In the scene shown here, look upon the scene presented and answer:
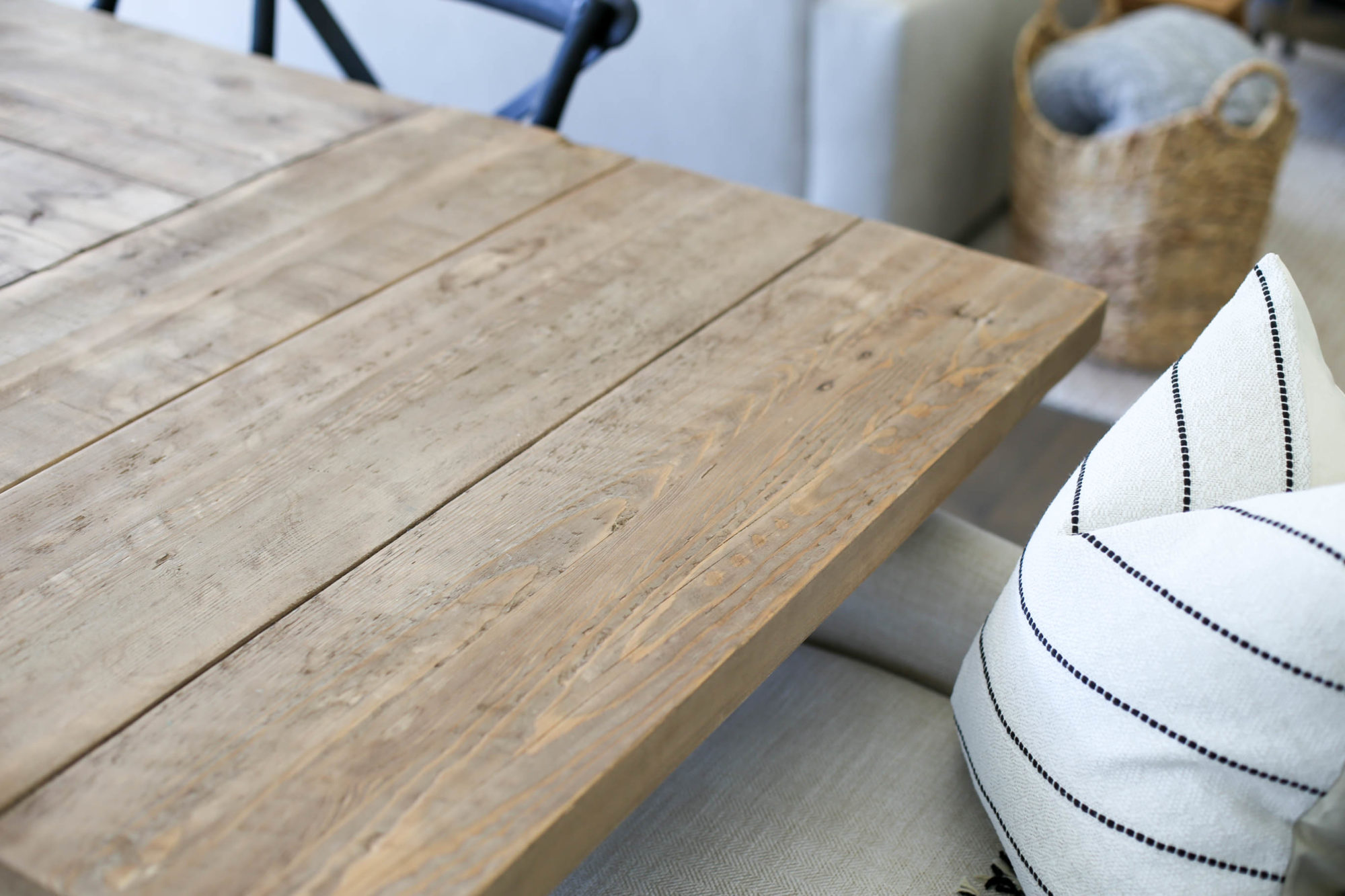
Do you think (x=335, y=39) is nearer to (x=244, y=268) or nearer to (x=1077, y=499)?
(x=244, y=268)

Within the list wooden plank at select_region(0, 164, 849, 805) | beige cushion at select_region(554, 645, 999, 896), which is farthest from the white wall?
beige cushion at select_region(554, 645, 999, 896)

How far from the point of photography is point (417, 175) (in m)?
1.14

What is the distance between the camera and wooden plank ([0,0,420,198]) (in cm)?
118

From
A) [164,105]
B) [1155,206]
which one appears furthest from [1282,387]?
[1155,206]

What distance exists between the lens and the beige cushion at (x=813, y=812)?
2.49 ft

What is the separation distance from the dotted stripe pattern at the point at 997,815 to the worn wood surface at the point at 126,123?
83 centimetres

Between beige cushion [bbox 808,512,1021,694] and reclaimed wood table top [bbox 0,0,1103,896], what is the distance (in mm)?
140

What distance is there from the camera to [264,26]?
1.63m

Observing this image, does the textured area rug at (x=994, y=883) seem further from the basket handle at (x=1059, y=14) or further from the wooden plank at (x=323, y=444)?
the basket handle at (x=1059, y=14)

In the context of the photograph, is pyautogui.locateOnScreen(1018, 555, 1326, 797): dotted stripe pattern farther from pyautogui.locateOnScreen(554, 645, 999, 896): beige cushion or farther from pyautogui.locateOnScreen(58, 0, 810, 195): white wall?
pyautogui.locateOnScreen(58, 0, 810, 195): white wall

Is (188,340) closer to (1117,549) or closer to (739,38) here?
(1117,549)

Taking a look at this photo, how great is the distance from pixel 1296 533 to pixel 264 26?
1.51 meters

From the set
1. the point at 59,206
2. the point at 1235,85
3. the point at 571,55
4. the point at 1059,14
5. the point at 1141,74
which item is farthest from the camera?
the point at 1059,14

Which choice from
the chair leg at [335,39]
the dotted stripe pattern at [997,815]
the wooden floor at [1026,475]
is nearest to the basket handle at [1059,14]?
the wooden floor at [1026,475]
